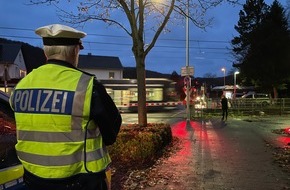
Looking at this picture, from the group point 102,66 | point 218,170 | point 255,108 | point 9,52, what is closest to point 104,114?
point 218,170

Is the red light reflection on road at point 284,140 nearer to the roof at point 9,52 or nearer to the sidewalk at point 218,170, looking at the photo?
the sidewalk at point 218,170

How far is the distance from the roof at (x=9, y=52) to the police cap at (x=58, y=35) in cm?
5460

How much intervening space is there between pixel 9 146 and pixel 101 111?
45.4 inches

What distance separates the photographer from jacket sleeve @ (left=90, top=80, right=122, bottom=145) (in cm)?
274

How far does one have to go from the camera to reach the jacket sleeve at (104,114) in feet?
9.00

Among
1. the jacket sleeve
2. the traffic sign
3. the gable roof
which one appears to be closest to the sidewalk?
the jacket sleeve

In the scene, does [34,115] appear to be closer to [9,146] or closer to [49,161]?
[49,161]

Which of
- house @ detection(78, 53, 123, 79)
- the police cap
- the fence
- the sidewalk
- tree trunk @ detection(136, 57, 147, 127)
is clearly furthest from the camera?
house @ detection(78, 53, 123, 79)

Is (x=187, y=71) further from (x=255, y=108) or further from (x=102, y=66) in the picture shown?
(x=102, y=66)

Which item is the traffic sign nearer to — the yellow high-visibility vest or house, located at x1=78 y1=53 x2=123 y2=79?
the yellow high-visibility vest

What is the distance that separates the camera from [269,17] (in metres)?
58.7

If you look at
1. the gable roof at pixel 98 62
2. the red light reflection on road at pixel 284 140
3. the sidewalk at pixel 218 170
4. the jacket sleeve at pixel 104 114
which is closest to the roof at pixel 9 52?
the gable roof at pixel 98 62

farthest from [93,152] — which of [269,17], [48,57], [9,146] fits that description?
[269,17]

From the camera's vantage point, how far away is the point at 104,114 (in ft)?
9.05
